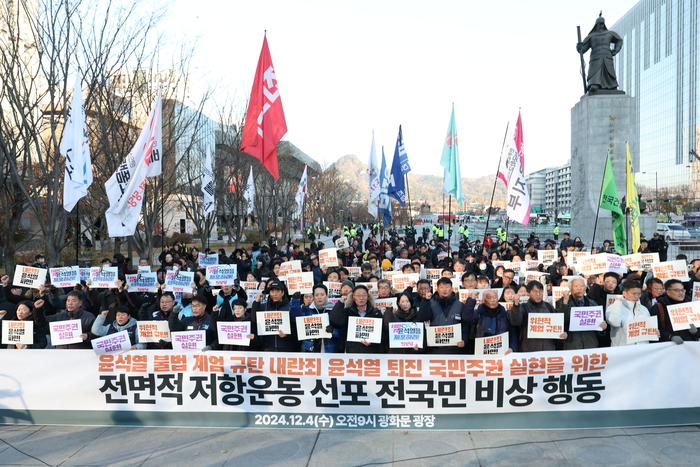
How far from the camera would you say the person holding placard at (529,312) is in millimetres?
6379

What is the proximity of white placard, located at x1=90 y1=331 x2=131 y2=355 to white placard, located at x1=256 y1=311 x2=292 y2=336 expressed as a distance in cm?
158

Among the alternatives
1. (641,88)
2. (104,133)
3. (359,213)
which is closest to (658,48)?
(641,88)

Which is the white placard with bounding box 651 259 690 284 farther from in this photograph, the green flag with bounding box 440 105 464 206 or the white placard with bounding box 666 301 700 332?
the green flag with bounding box 440 105 464 206

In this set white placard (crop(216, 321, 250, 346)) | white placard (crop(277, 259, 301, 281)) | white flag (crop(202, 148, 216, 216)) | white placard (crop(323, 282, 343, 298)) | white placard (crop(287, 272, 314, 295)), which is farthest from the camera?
white flag (crop(202, 148, 216, 216))

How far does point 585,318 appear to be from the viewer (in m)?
6.35

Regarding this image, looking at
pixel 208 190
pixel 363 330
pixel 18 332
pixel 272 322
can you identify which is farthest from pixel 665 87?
pixel 18 332

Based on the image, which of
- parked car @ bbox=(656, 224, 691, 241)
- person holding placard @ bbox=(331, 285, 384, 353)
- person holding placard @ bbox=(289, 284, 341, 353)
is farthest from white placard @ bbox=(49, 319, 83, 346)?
parked car @ bbox=(656, 224, 691, 241)

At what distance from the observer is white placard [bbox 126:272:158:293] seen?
9492 mm

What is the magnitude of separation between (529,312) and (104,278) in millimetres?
6957

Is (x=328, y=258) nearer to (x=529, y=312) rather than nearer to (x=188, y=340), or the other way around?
(x=188, y=340)

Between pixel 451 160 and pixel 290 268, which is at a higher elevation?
pixel 451 160

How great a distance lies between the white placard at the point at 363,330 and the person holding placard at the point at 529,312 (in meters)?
1.67

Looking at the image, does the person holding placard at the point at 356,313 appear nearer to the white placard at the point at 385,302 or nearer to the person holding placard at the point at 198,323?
the white placard at the point at 385,302

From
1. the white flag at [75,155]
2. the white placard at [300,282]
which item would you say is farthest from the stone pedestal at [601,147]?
the white flag at [75,155]
